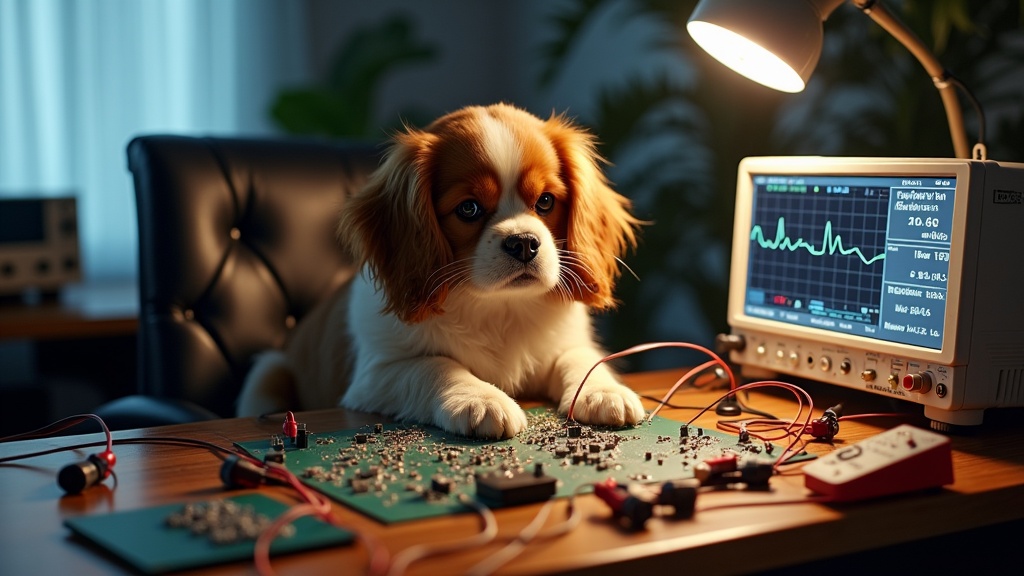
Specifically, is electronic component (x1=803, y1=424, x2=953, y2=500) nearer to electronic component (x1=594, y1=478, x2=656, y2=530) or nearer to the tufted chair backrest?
electronic component (x1=594, y1=478, x2=656, y2=530)

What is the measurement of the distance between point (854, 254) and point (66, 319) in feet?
7.77

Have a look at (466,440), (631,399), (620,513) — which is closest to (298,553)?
(620,513)

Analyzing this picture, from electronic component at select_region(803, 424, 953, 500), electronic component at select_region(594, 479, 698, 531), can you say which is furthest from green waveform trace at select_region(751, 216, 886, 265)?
electronic component at select_region(594, 479, 698, 531)

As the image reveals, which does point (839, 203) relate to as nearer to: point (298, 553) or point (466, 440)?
point (466, 440)

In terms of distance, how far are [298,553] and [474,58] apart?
489 cm

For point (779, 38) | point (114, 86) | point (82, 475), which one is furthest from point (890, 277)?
point (114, 86)

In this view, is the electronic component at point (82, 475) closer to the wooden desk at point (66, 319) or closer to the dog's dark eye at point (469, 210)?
the dog's dark eye at point (469, 210)

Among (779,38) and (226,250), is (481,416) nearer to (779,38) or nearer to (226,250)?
(779,38)

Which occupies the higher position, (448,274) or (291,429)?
(448,274)

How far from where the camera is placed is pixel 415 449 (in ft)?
4.35

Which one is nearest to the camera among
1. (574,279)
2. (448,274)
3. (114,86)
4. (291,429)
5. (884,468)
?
(884,468)

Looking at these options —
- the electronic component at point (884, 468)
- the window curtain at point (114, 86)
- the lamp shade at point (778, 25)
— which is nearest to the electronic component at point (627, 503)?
the electronic component at point (884, 468)

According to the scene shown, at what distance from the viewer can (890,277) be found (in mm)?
1509

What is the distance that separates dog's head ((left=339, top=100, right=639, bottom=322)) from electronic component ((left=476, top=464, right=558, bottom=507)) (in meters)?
0.50
